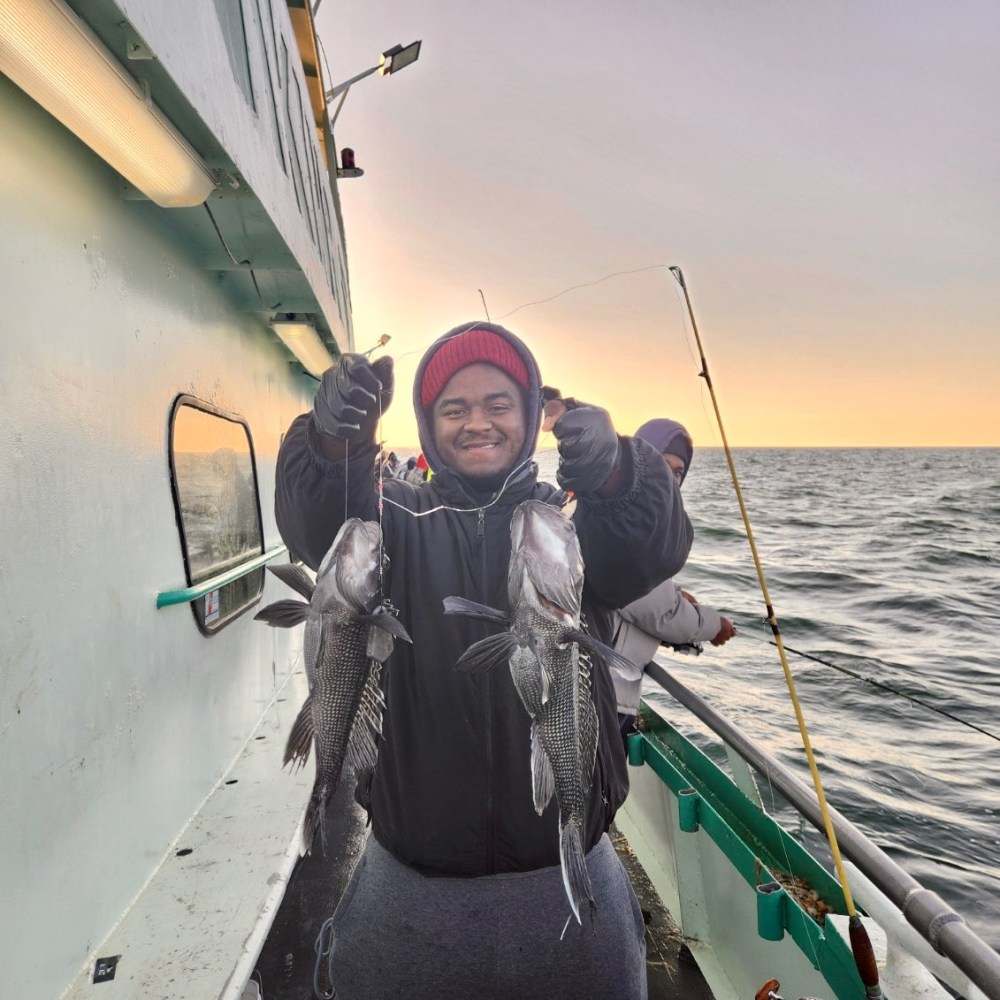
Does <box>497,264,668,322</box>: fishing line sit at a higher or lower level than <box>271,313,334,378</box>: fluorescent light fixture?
lower

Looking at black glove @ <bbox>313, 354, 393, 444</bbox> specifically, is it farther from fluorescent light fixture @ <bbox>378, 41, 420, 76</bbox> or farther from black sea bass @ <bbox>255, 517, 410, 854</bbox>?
fluorescent light fixture @ <bbox>378, 41, 420, 76</bbox>

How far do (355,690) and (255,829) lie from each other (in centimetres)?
248

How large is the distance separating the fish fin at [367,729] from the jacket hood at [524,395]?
2.44ft

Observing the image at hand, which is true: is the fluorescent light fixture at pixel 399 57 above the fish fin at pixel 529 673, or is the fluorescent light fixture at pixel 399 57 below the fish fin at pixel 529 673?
above

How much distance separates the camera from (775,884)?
310cm

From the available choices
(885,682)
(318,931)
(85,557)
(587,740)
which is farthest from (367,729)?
(885,682)

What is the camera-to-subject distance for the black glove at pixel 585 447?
203 cm

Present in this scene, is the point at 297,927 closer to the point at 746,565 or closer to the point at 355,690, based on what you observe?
the point at 355,690

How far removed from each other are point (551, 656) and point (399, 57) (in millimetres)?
9200

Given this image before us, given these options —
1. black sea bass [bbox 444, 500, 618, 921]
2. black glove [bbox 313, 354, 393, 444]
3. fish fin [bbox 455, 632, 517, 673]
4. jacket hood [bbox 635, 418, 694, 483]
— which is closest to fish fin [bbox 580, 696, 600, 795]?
black sea bass [bbox 444, 500, 618, 921]

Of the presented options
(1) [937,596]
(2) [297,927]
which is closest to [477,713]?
(2) [297,927]

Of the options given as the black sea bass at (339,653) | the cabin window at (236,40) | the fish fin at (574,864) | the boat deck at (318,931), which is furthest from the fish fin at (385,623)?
the cabin window at (236,40)

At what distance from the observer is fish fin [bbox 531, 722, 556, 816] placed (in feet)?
6.33

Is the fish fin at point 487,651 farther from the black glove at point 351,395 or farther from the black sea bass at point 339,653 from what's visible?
the black glove at point 351,395
